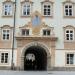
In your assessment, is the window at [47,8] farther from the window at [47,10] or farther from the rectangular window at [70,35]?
the rectangular window at [70,35]

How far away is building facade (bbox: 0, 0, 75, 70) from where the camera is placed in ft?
137

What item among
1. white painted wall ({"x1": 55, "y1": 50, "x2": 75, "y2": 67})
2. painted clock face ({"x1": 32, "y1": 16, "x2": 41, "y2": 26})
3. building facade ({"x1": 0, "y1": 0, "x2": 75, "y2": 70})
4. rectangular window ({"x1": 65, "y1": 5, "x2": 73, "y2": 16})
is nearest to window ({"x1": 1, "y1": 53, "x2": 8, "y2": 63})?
building facade ({"x1": 0, "y1": 0, "x2": 75, "y2": 70})

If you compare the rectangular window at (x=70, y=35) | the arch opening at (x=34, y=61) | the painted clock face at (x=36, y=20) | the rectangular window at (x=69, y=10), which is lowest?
the arch opening at (x=34, y=61)

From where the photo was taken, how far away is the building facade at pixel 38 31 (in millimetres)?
41844

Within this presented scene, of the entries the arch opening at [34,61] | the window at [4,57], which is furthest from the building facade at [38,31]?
the arch opening at [34,61]

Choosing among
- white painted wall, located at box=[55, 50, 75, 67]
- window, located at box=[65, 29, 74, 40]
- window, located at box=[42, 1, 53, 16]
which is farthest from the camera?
window, located at box=[42, 1, 53, 16]

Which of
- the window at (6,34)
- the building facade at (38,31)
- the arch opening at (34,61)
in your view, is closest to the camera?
the building facade at (38,31)

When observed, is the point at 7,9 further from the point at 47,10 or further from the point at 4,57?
the point at 4,57

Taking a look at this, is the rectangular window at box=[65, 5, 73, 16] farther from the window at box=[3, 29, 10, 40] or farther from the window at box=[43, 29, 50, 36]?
the window at box=[3, 29, 10, 40]

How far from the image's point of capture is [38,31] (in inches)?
1663

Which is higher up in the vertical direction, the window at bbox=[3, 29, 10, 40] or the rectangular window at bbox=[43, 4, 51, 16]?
the rectangular window at bbox=[43, 4, 51, 16]

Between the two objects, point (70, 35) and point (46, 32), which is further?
point (46, 32)

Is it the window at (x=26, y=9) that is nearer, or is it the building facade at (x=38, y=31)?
the building facade at (x=38, y=31)

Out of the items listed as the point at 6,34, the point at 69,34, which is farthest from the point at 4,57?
the point at 69,34
